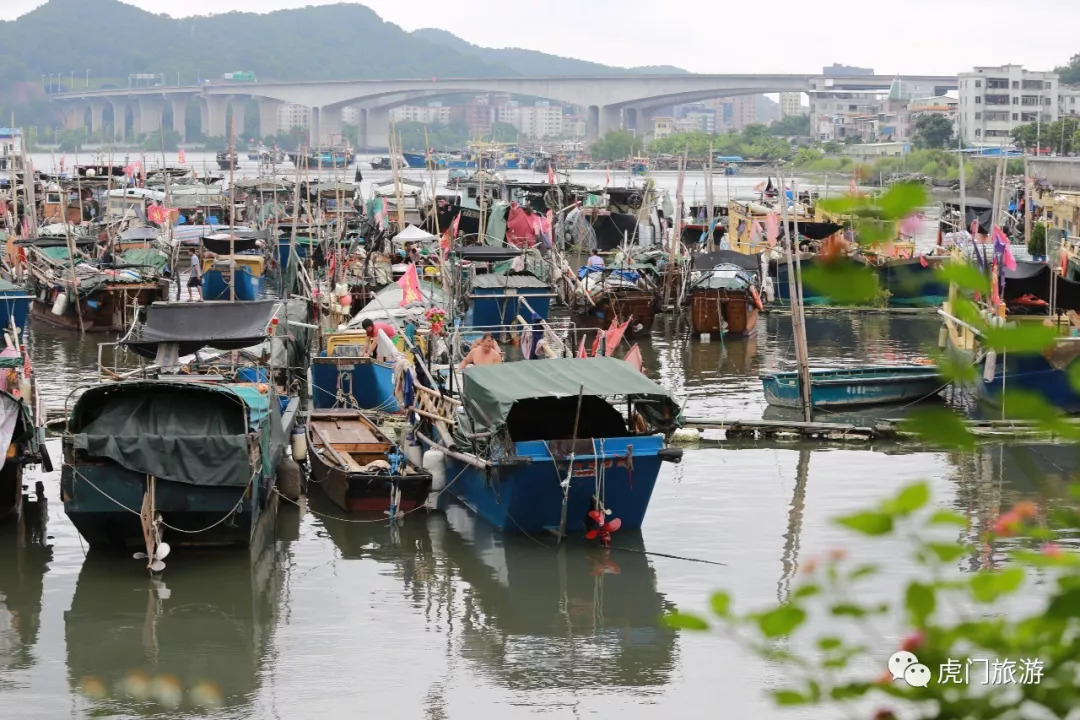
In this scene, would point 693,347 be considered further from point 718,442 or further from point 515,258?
point 718,442

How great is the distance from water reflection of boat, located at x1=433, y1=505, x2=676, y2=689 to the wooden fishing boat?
0.62 m

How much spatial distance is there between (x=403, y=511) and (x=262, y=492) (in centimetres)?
172

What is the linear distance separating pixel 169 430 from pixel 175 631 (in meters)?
2.32

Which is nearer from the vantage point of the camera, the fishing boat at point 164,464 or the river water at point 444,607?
the river water at point 444,607

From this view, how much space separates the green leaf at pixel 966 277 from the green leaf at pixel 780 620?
84 cm

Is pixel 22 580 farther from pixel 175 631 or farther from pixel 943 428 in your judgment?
pixel 943 428

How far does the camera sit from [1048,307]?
25.5 meters

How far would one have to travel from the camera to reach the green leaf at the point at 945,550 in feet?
11.7

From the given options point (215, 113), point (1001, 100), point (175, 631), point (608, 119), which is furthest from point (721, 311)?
point (215, 113)

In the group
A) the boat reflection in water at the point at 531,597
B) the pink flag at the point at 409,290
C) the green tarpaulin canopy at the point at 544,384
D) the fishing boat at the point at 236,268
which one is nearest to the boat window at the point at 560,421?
the green tarpaulin canopy at the point at 544,384

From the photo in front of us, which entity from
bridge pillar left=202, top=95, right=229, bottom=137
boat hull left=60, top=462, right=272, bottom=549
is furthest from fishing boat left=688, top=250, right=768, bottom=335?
bridge pillar left=202, top=95, right=229, bottom=137

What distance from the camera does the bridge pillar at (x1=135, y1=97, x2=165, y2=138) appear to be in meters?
165

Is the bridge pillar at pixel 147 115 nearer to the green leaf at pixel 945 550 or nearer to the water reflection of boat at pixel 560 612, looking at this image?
the water reflection of boat at pixel 560 612

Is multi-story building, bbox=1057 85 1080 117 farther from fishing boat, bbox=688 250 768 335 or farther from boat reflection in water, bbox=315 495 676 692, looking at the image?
boat reflection in water, bbox=315 495 676 692
